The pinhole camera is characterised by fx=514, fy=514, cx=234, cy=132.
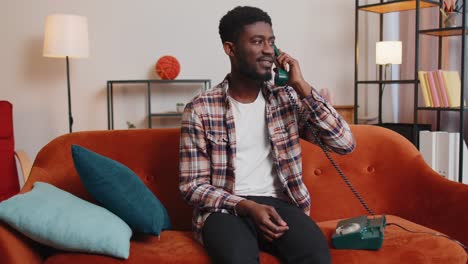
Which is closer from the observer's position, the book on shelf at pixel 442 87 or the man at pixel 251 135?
the man at pixel 251 135

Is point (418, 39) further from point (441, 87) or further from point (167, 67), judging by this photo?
point (167, 67)

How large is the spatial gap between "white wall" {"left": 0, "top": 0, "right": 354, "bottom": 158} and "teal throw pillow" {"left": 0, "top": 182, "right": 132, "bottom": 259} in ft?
8.34

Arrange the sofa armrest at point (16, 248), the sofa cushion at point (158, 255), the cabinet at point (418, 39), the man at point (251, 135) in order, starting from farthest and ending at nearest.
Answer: the cabinet at point (418, 39), the man at point (251, 135), the sofa cushion at point (158, 255), the sofa armrest at point (16, 248)

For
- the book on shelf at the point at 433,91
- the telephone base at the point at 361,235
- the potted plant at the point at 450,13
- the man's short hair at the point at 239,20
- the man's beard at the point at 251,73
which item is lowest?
the telephone base at the point at 361,235

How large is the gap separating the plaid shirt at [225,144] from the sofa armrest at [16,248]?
503 millimetres

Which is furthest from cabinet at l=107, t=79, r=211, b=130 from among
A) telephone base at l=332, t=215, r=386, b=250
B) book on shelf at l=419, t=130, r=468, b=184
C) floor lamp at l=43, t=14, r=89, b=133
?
telephone base at l=332, t=215, r=386, b=250

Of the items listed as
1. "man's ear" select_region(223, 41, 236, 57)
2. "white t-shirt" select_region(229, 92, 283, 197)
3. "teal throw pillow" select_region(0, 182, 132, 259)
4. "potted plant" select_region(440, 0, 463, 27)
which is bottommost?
"teal throw pillow" select_region(0, 182, 132, 259)

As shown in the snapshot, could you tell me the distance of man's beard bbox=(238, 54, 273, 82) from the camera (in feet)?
5.93

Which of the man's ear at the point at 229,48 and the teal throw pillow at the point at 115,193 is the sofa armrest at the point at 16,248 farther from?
the man's ear at the point at 229,48

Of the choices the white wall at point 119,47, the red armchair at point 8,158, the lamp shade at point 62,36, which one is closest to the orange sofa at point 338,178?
the red armchair at point 8,158

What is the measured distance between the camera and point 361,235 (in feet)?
5.33

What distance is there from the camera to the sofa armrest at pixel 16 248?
1.45 meters

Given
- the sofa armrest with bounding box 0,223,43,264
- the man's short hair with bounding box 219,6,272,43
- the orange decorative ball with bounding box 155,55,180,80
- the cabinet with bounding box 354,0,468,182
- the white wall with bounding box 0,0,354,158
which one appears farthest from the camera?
the orange decorative ball with bounding box 155,55,180,80

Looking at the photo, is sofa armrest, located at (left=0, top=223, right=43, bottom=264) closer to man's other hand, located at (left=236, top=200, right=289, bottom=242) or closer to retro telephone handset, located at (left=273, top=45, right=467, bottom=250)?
man's other hand, located at (left=236, top=200, right=289, bottom=242)
